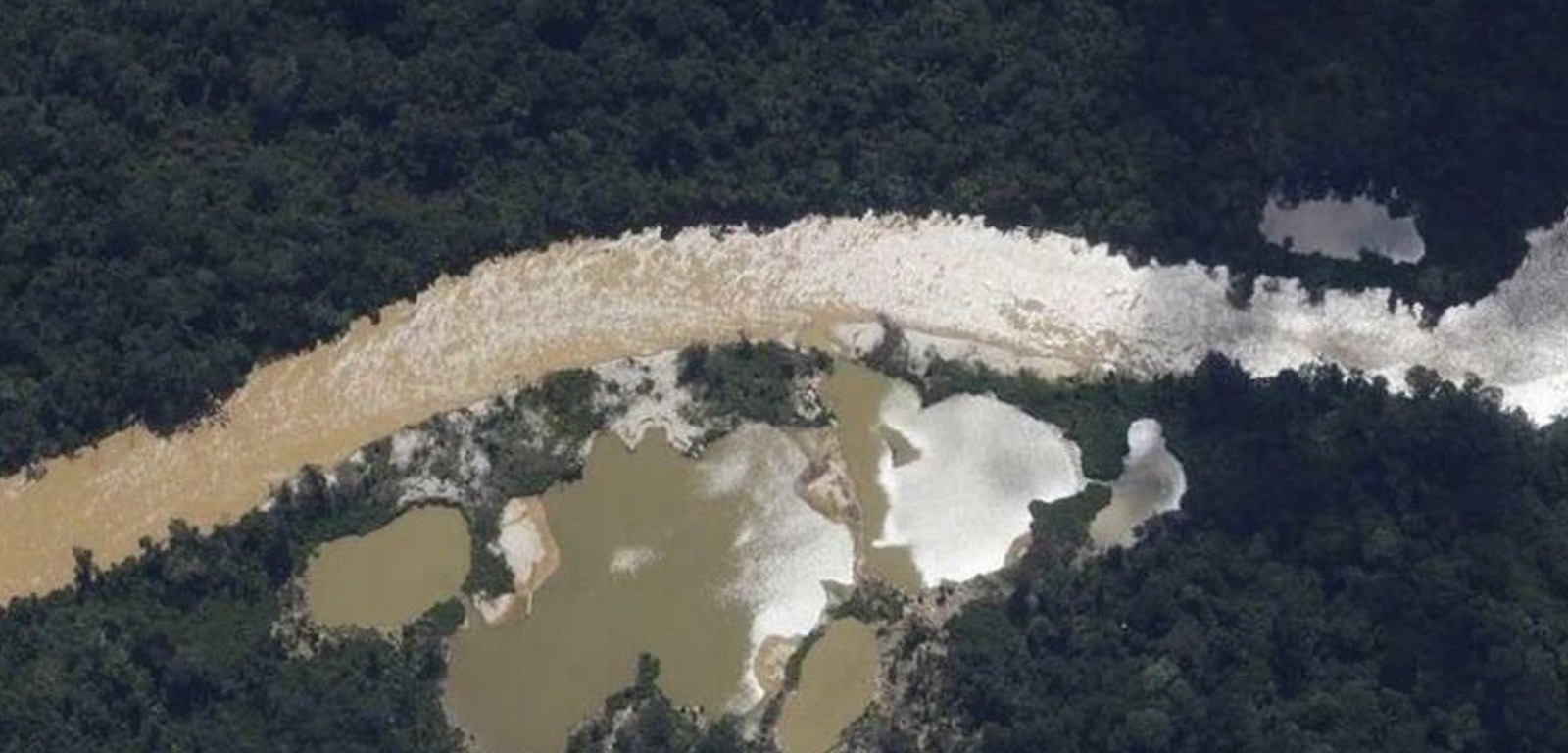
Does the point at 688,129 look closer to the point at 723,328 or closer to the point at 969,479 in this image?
the point at 723,328

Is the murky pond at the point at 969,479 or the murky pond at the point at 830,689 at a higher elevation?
the murky pond at the point at 969,479

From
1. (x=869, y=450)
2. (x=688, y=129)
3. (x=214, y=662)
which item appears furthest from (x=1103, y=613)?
(x=214, y=662)

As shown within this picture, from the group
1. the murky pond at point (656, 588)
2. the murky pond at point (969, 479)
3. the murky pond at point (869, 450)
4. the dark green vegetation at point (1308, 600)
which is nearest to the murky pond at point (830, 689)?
the murky pond at point (656, 588)

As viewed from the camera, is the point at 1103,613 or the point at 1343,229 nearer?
the point at 1103,613

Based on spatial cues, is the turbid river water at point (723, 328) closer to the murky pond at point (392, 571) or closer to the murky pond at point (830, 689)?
the murky pond at point (392, 571)

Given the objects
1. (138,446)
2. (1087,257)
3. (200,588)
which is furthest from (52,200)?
(1087,257)

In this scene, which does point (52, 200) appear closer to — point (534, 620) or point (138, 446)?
point (138, 446)
